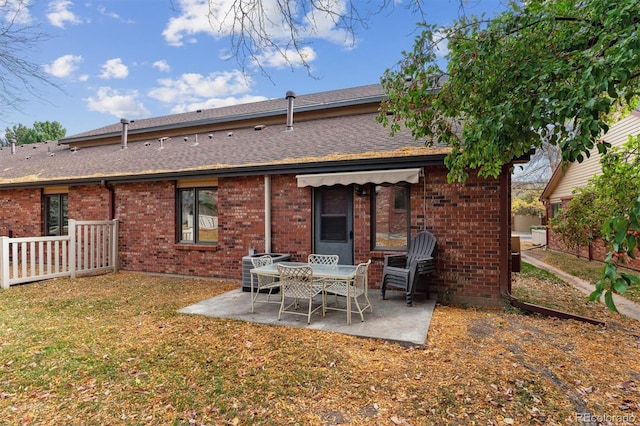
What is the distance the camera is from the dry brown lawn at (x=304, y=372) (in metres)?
3.00

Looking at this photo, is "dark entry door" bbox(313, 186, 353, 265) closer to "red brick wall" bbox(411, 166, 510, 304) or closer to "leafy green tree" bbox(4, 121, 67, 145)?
"red brick wall" bbox(411, 166, 510, 304)

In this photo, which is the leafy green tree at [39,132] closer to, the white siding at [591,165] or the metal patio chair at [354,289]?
the metal patio chair at [354,289]

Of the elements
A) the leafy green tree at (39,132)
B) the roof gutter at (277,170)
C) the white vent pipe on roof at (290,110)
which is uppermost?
the leafy green tree at (39,132)

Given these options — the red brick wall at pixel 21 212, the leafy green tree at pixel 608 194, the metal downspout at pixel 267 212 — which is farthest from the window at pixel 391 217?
the red brick wall at pixel 21 212

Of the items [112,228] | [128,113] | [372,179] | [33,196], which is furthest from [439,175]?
[128,113]

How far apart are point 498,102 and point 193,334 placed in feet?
16.9

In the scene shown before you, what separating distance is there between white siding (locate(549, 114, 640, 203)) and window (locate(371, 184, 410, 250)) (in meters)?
6.32

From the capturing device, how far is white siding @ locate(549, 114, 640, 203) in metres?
11.9

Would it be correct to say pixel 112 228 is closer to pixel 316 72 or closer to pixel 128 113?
pixel 316 72

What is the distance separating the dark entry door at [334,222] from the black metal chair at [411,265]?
1.29m

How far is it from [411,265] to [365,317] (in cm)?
140

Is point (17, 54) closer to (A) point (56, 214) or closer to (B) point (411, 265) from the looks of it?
(B) point (411, 265)

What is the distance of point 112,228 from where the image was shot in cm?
984

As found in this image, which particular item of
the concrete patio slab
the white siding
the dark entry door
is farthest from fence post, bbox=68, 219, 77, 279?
the white siding
